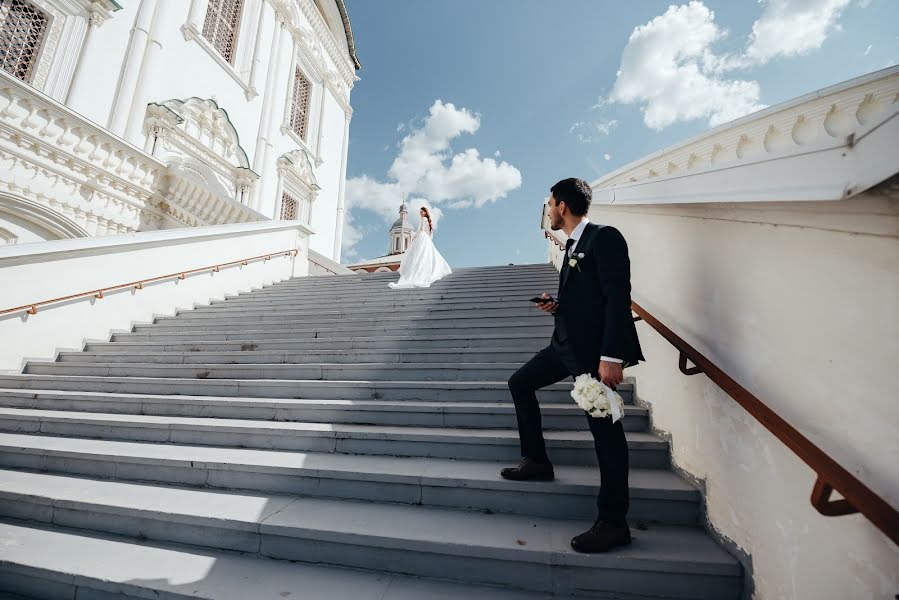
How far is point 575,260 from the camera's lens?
2.04 meters

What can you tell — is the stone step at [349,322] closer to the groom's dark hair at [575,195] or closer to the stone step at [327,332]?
the stone step at [327,332]

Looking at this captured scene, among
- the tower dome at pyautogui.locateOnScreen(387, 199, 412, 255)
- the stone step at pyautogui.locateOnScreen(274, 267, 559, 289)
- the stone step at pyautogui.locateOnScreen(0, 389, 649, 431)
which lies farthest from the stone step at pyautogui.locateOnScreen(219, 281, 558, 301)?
the tower dome at pyautogui.locateOnScreen(387, 199, 412, 255)

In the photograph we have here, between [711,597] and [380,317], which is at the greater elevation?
[380,317]

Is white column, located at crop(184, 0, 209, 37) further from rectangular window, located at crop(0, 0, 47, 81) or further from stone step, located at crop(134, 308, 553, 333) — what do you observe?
stone step, located at crop(134, 308, 553, 333)

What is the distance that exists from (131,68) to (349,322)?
9.34m

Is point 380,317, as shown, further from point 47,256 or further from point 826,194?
point 826,194

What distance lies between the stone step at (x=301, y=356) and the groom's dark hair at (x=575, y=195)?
198 centimetres

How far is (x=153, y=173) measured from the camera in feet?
26.9

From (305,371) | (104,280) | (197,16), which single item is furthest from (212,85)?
(305,371)

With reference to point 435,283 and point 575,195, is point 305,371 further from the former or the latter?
point 435,283

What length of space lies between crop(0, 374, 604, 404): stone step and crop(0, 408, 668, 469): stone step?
41cm

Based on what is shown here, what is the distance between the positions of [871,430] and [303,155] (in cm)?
1806

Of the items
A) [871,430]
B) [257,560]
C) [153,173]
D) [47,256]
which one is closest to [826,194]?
Result: [871,430]

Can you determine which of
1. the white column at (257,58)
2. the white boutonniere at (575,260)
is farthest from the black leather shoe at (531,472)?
the white column at (257,58)
